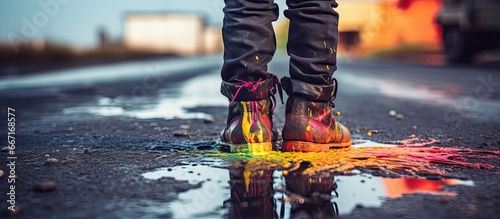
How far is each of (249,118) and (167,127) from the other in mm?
1180

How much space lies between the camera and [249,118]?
262 cm

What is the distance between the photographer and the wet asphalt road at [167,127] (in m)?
1.75

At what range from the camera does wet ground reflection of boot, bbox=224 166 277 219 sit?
1.65m

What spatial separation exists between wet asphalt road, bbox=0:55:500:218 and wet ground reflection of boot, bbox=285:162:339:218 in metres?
0.08

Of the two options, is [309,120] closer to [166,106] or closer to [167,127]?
[167,127]

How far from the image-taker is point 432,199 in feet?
5.94

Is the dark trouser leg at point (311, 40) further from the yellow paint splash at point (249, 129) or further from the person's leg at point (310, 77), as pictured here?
the yellow paint splash at point (249, 129)

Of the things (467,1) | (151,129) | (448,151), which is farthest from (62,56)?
(448,151)

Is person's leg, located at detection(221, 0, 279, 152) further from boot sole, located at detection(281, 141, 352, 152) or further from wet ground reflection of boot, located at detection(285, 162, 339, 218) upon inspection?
wet ground reflection of boot, located at detection(285, 162, 339, 218)

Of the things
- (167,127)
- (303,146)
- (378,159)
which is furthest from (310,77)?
(167,127)

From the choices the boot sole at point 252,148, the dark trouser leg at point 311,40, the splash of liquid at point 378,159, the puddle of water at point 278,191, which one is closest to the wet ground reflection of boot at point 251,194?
the puddle of water at point 278,191

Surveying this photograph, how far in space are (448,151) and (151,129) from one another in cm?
166

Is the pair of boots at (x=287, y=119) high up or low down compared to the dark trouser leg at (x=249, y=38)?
down

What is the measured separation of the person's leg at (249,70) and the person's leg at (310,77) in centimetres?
9
